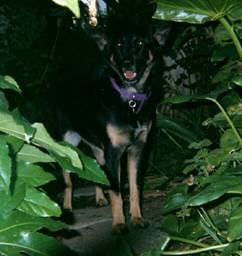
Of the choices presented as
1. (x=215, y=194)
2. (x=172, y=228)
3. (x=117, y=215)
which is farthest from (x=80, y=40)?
(x=215, y=194)

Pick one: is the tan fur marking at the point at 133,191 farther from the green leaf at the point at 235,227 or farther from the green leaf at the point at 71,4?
the green leaf at the point at 71,4

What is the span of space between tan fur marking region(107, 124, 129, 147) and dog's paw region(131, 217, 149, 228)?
2.17 feet

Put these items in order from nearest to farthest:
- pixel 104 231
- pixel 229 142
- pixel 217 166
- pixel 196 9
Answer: pixel 196 9, pixel 229 142, pixel 217 166, pixel 104 231

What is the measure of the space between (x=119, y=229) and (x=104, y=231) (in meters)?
0.16

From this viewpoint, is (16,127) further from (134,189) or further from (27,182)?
(134,189)

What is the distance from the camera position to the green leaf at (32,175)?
953 mm

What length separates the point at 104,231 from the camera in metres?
4.23

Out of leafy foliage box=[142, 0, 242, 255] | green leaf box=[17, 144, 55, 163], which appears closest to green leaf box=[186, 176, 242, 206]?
leafy foliage box=[142, 0, 242, 255]

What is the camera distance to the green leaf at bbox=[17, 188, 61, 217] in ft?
3.15

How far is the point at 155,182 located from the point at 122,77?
159cm

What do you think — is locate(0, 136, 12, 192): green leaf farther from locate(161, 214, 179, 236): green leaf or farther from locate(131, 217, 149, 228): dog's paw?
locate(131, 217, 149, 228): dog's paw

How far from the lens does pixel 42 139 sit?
911mm

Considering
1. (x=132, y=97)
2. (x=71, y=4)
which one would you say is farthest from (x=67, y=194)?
(x=71, y=4)

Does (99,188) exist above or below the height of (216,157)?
below
